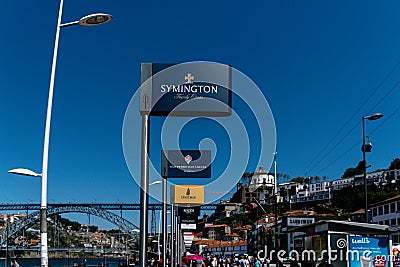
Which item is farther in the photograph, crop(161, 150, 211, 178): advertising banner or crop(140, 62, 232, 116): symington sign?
crop(161, 150, 211, 178): advertising banner

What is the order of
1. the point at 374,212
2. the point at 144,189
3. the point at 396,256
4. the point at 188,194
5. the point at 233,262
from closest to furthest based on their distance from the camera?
the point at 144,189
the point at 396,256
the point at 188,194
the point at 233,262
the point at 374,212

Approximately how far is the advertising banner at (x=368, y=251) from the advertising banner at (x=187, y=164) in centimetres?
472

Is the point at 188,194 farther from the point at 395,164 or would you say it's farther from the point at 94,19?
the point at 395,164

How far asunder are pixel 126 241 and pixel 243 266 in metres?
127

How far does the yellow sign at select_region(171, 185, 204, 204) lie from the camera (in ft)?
91.7

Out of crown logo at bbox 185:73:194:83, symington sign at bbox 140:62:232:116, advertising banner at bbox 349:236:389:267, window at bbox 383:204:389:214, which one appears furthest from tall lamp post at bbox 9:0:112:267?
window at bbox 383:204:389:214

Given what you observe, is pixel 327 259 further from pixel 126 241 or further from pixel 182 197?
pixel 126 241

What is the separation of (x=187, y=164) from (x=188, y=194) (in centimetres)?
1119

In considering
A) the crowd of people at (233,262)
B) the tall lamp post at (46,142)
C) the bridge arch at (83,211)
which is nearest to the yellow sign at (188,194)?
the crowd of people at (233,262)

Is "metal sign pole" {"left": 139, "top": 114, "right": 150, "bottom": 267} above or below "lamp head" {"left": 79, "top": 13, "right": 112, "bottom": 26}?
below

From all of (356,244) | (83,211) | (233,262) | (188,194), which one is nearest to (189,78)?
(356,244)

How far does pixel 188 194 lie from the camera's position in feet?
92.8

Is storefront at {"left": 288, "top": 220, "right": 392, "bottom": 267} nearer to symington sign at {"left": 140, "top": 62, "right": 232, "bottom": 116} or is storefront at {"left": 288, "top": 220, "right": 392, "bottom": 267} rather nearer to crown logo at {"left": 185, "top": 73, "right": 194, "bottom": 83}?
symington sign at {"left": 140, "top": 62, "right": 232, "bottom": 116}

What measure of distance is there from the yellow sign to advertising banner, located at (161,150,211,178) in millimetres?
10187
